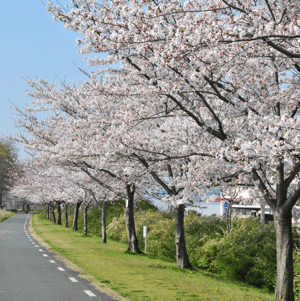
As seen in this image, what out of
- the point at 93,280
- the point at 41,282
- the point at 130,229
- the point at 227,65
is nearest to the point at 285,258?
the point at 227,65

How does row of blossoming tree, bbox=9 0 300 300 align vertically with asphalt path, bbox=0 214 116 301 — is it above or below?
above

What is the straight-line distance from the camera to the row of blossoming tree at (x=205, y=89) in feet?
21.2

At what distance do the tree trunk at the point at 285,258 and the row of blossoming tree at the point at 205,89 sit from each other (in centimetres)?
2

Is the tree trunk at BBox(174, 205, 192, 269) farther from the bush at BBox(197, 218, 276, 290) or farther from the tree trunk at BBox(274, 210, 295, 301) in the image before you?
the tree trunk at BBox(274, 210, 295, 301)

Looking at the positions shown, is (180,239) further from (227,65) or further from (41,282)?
(227,65)

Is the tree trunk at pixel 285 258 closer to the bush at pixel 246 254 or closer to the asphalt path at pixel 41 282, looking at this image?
the asphalt path at pixel 41 282

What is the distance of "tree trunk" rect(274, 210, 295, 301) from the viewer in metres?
8.56

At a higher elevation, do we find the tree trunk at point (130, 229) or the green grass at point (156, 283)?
the tree trunk at point (130, 229)

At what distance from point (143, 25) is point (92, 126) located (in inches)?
252

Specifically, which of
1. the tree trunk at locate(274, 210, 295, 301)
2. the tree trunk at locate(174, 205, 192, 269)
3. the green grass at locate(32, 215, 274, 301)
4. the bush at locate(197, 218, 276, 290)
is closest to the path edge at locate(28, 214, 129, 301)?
the green grass at locate(32, 215, 274, 301)

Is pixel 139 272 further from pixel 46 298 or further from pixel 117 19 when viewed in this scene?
pixel 117 19

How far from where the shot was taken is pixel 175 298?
8.54 metres

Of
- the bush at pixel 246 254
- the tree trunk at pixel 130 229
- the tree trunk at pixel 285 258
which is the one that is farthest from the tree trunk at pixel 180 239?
the tree trunk at pixel 285 258

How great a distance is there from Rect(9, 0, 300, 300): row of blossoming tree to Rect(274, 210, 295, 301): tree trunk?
0.07 feet
